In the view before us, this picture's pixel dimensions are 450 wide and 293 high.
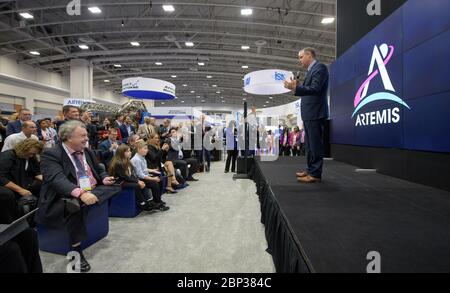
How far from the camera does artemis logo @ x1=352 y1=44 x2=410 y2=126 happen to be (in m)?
2.79

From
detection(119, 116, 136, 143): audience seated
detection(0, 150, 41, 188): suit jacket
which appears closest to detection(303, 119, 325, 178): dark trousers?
detection(0, 150, 41, 188): suit jacket

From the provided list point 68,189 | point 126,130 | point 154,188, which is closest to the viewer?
point 68,189

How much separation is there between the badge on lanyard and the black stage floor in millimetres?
1593

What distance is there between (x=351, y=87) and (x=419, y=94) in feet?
5.54

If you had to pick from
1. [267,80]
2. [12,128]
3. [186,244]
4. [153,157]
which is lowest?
[186,244]

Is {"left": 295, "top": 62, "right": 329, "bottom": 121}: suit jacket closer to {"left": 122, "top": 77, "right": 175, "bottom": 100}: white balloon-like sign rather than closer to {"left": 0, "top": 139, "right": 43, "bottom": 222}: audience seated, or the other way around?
{"left": 0, "top": 139, "right": 43, "bottom": 222}: audience seated

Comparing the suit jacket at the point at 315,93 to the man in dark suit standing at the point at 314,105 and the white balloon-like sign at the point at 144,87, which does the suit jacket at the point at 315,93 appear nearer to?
the man in dark suit standing at the point at 314,105

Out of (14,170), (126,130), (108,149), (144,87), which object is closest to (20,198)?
(14,170)

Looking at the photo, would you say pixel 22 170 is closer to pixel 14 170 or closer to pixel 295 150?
pixel 14 170

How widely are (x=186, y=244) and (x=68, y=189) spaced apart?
43.6 inches

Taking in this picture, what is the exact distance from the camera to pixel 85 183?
7.29 ft

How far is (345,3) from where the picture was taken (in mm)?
4559
